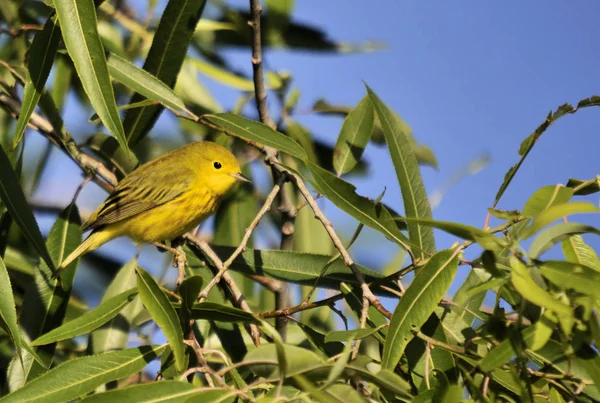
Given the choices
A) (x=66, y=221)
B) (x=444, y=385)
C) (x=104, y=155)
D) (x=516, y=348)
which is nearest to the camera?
(x=516, y=348)

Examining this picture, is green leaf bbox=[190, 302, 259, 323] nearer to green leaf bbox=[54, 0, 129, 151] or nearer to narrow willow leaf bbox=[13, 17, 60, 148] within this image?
green leaf bbox=[54, 0, 129, 151]

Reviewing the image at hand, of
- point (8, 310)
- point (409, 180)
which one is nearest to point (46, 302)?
point (8, 310)

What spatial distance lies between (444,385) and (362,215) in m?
0.81

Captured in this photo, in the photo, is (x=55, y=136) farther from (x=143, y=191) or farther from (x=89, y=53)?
(x=89, y=53)

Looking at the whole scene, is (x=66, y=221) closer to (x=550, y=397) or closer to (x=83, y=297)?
(x=83, y=297)

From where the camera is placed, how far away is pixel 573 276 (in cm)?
197

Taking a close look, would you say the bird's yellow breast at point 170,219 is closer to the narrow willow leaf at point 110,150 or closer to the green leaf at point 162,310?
the narrow willow leaf at point 110,150

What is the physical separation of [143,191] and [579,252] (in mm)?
2856

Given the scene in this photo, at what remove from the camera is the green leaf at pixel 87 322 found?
273 centimetres

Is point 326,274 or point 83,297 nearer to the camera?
point 326,274

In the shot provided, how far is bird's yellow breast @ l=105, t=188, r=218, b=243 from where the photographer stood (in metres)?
4.75

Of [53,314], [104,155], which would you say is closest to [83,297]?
[104,155]

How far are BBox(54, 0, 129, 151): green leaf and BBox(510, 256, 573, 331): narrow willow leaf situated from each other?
5.10 ft

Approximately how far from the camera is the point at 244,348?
3705 mm
